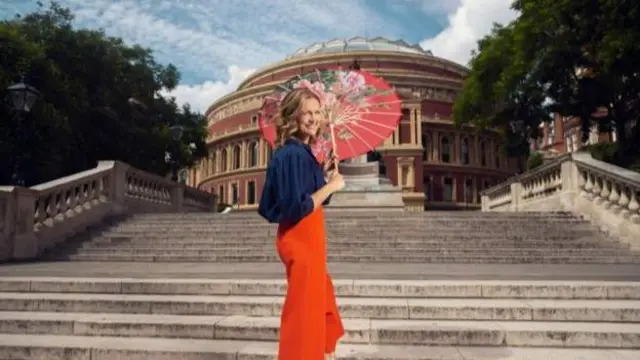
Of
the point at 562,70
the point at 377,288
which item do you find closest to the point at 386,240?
the point at 377,288

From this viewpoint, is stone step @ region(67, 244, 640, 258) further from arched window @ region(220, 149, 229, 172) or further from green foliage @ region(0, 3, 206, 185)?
arched window @ region(220, 149, 229, 172)

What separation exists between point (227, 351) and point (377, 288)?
199 centimetres

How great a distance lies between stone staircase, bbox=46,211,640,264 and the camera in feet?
29.3

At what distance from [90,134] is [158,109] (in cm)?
662

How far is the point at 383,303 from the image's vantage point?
494cm

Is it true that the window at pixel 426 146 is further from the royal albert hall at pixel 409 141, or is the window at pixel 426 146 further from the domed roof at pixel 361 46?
the domed roof at pixel 361 46

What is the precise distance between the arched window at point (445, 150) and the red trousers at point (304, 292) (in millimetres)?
59852

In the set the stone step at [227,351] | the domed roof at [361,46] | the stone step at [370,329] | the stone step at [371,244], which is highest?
the domed roof at [361,46]

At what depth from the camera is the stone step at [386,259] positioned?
8633 mm

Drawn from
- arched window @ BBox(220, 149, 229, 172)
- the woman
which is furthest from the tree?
arched window @ BBox(220, 149, 229, 172)

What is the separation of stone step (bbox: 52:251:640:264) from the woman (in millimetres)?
6400

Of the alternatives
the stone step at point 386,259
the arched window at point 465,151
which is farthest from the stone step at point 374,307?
the arched window at point 465,151

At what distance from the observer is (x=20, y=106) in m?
9.44

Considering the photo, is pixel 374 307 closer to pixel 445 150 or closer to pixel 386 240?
pixel 386 240
